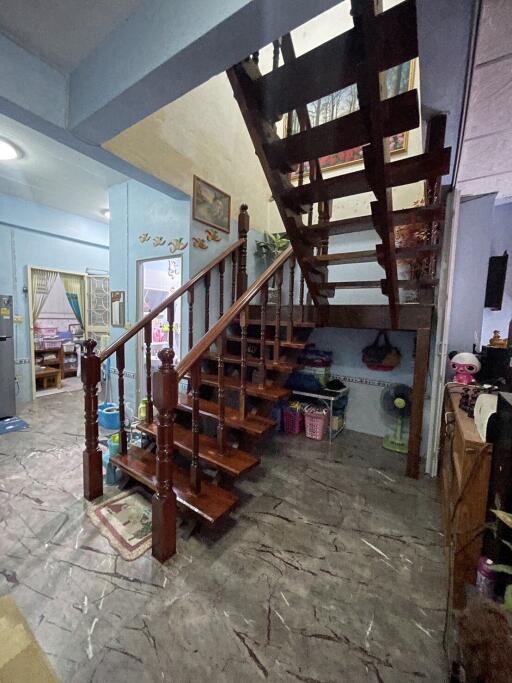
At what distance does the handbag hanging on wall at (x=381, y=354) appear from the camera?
9.48ft

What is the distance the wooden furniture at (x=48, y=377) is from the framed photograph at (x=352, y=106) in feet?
15.6

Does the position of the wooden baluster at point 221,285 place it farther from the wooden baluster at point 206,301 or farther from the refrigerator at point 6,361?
the refrigerator at point 6,361

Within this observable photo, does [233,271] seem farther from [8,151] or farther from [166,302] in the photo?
[8,151]

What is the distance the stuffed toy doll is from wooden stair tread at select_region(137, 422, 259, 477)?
65.4 inches

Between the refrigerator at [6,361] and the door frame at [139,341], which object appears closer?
the door frame at [139,341]

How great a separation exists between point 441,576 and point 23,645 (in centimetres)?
185

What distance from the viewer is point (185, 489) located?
175cm

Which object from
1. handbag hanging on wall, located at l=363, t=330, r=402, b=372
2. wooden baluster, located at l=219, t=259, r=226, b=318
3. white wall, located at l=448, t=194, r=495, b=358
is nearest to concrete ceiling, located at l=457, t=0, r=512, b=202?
white wall, located at l=448, t=194, r=495, b=358

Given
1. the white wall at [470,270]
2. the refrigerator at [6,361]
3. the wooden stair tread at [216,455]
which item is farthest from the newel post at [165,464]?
the refrigerator at [6,361]

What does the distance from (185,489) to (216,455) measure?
10.5 inches

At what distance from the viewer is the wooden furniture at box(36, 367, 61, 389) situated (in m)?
4.54

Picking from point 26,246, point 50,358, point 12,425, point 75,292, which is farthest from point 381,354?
point 50,358

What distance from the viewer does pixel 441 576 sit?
4.62 ft

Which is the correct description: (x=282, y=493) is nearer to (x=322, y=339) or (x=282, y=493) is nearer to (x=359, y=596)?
(x=359, y=596)
